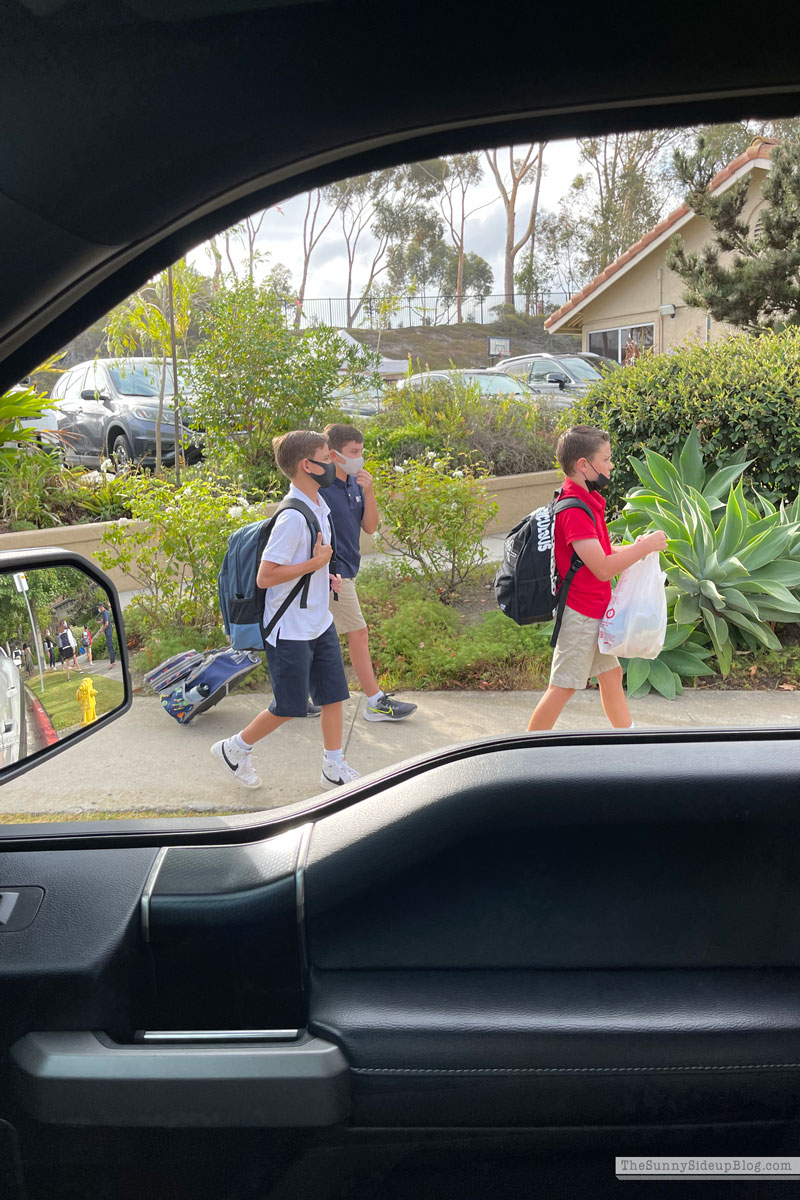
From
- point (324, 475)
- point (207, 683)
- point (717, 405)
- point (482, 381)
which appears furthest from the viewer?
point (482, 381)

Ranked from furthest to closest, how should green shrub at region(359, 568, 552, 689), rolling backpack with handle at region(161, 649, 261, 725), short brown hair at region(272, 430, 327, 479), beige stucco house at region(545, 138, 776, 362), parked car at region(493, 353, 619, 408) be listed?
parked car at region(493, 353, 619, 408), beige stucco house at region(545, 138, 776, 362), green shrub at region(359, 568, 552, 689), rolling backpack with handle at region(161, 649, 261, 725), short brown hair at region(272, 430, 327, 479)

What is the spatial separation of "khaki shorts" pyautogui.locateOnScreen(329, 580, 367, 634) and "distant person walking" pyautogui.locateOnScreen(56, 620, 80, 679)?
3315 mm

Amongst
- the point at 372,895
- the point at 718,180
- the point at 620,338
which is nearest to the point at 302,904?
the point at 372,895

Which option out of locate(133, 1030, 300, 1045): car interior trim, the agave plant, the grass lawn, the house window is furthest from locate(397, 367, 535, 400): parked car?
locate(133, 1030, 300, 1045): car interior trim

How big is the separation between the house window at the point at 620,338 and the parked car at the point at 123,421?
4.14 meters

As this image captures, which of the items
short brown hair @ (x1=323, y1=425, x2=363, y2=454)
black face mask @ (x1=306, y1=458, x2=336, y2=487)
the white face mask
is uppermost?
short brown hair @ (x1=323, y1=425, x2=363, y2=454)

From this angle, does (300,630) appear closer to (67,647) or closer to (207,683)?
(207,683)

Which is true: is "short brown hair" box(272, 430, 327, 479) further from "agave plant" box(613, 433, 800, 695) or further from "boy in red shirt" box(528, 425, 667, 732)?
"agave plant" box(613, 433, 800, 695)

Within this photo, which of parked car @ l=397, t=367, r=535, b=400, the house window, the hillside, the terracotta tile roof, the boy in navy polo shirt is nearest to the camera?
the terracotta tile roof

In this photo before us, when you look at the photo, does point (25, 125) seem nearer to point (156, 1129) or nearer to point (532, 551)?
point (156, 1129)

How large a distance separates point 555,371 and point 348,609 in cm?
839

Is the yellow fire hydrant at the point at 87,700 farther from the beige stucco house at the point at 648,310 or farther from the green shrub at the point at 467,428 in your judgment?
the green shrub at the point at 467,428

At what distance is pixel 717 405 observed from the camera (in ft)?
20.8

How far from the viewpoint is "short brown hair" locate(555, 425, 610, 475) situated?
3793 mm
